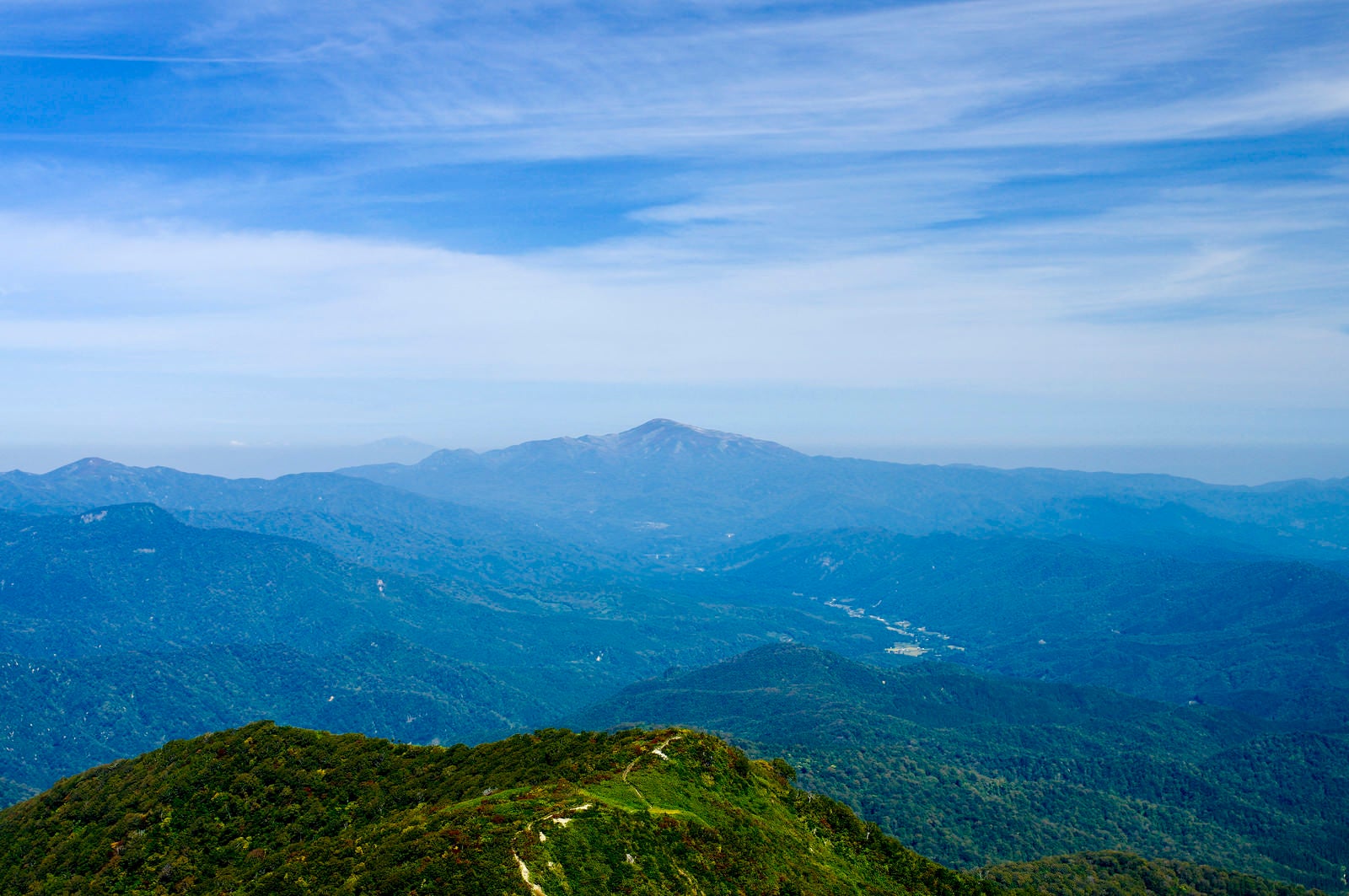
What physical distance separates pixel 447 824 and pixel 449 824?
Answer: 18 cm

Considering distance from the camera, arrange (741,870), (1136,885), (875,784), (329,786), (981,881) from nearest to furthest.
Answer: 1. (741,870)
2. (329,786)
3. (981,881)
4. (1136,885)
5. (875,784)

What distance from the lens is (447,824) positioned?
41594mm

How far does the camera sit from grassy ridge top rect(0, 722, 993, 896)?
39562 millimetres

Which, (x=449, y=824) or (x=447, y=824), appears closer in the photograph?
(x=449, y=824)

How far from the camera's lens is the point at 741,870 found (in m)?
46.2

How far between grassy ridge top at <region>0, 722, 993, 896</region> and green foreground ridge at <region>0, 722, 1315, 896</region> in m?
0.13

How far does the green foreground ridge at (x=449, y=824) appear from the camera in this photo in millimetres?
39469

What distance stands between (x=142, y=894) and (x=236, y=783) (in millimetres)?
11017

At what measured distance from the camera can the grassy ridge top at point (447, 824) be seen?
39.6m

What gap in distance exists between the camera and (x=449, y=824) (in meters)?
41.5

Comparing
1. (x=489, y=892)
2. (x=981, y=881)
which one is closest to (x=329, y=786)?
(x=489, y=892)

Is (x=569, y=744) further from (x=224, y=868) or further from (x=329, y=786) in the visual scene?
(x=224, y=868)

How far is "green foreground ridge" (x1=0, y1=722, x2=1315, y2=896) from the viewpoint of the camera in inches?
1554

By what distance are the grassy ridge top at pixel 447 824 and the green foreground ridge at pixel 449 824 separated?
0.44ft
